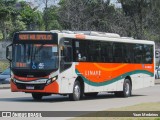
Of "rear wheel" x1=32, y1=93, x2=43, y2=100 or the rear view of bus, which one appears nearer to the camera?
the rear view of bus

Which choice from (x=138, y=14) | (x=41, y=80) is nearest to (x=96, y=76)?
(x=41, y=80)

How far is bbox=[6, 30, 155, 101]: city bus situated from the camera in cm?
2291

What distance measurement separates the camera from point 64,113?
1784 centimetres

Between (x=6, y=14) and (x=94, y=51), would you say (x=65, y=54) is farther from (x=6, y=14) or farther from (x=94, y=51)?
(x=6, y=14)

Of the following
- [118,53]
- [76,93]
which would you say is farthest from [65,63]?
[118,53]

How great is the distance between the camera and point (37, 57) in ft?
75.3

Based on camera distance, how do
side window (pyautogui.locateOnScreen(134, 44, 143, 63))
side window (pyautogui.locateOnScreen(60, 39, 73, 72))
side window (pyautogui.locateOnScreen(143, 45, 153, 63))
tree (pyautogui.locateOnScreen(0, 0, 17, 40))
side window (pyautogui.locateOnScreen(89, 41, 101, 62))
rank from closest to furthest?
side window (pyautogui.locateOnScreen(60, 39, 73, 72)) < side window (pyautogui.locateOnScreen(89, 41, 101, 62)) < side window (pyautogui.locateOnScreen(134, 44, 143, 63)) < side window (pyautogui.locateOnScreen(143, 45, 153, 63)) < tree (pyautogui.locateOnScreen(0, 0, 17, 40))

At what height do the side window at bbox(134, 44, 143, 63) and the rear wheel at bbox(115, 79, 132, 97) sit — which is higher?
the side window at bbox(134, 44, 143, 63)

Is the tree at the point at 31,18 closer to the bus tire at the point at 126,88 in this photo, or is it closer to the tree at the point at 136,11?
the tree at the point at 136,11

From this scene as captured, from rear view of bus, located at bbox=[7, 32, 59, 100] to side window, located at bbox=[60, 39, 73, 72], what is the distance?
0.97 ft

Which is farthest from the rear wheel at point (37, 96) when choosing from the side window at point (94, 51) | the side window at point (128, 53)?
the side window at point (128, 53)

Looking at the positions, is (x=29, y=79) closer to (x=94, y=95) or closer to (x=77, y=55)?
(x=77, y=55)

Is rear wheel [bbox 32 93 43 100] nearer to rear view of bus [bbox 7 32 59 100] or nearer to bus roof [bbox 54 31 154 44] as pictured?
rear view of bus [bbox 7 32 59 100]

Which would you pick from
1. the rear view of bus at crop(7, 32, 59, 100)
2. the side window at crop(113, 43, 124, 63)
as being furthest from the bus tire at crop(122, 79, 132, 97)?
the rear view of bus at crop(7, 32, 59, 100)
